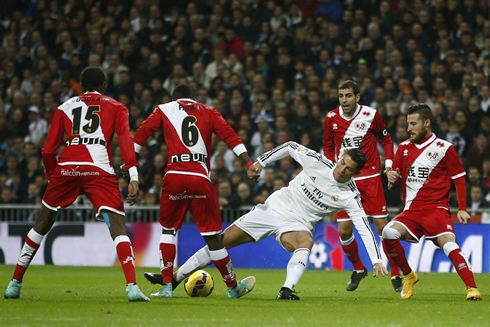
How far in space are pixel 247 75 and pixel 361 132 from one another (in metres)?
7.62

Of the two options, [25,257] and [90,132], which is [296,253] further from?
[25,257]

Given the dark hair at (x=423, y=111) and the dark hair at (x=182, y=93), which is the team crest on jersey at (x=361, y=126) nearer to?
the dark hair at (x=423, y=111)

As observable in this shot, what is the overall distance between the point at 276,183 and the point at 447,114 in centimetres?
353

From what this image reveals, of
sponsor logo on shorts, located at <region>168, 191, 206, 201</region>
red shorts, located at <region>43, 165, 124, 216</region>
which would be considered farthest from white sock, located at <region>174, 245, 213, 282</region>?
red shorts, located at <region>43, 165, 124, 216</region>

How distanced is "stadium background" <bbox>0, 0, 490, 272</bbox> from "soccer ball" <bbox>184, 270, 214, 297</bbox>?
5.91m

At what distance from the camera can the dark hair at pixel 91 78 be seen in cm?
699

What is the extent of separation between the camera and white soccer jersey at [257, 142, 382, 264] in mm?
7336

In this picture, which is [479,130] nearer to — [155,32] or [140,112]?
[140,112]

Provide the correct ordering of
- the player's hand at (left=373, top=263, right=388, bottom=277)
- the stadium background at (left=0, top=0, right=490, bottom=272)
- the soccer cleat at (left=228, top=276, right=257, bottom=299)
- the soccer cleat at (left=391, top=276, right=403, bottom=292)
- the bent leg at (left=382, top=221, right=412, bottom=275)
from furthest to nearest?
the stadium background at (left=0, top=0, right=490, bottom=272)
the soccer cleat at (left=391, top=276, right=403, bottom=292)
the bent leg at (left=382, top=221, right=412, bottom=275)
the soccer cleat at (left=228, top=276, right=257, bottom=299)
the player's hand at (left=373, top=263, right=388, bottom=277)

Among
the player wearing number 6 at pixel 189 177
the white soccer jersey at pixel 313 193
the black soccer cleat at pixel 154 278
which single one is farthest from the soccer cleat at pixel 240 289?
the white soccer jersey at pixel 313 193

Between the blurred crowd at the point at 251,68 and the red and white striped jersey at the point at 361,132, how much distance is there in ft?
12.7

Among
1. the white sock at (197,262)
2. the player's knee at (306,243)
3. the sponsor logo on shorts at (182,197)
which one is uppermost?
the sponsor logo on shorts at (182,197)

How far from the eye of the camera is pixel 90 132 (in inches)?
267

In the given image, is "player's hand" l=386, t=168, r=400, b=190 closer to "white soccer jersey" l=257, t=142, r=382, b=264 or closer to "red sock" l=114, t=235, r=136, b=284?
"white soccer jersey" l=257, t=142, r=382, b=264
